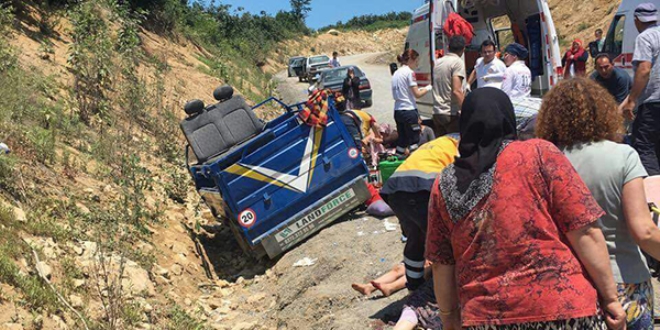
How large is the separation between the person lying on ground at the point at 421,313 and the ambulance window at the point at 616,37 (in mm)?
8188

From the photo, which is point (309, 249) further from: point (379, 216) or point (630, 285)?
point (630, 285)

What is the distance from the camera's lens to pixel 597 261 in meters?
2.50

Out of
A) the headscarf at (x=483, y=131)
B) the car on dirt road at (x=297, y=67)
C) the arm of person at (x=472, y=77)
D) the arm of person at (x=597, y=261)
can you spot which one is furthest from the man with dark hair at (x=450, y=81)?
the car on dirt road at (x=297, y=67)

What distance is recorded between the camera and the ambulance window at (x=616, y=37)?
10.9m

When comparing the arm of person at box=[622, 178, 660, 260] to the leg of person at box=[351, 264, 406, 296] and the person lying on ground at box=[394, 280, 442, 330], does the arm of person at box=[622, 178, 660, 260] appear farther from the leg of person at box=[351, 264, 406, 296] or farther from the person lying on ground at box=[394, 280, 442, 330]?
the leg of person at box=[351, 264, 406, 296]

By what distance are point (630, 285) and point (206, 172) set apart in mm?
5555

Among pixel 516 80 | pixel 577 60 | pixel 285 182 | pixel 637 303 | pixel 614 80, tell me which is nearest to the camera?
pixel 637 303

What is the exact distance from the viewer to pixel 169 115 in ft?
43.1

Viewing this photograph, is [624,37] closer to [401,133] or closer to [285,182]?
[401,133]

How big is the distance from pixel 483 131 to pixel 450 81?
4.98 metres

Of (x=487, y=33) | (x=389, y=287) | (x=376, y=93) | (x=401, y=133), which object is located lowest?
(x=376, y=93)

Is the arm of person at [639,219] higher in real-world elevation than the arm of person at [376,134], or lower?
higher

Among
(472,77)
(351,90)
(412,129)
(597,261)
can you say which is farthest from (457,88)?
(351,90)

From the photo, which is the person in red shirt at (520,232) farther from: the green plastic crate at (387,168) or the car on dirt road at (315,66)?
the car on dirt road at (315,66)
